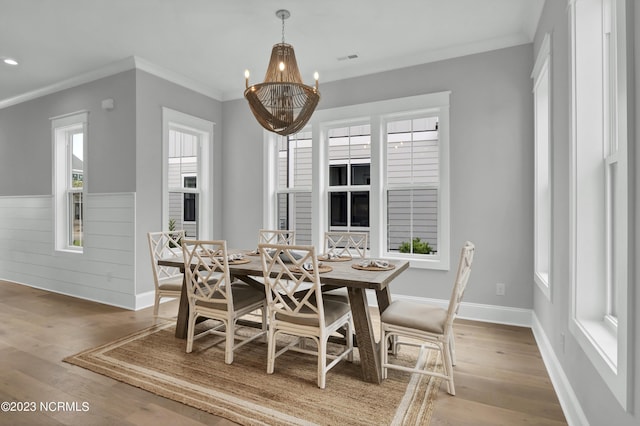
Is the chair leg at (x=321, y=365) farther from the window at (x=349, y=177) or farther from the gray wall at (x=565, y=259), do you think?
the window at (x=349, y=177)

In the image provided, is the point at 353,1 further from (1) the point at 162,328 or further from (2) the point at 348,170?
(1) the point at 162,328

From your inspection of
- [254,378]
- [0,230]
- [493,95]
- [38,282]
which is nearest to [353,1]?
[493,95]

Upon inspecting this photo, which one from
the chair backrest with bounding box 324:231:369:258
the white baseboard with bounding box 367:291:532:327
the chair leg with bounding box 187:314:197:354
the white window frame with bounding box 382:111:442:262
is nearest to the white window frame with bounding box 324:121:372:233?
the white window frame with bounding box 382:111:442:262

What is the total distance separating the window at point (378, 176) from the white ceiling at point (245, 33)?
1.90ft

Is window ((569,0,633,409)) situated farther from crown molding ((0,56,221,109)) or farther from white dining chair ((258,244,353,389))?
crown molding ((0,56,221,109))

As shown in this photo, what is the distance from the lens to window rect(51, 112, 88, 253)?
5.05m

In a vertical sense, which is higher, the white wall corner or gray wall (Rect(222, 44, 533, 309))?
gray wall (Rect(222, 44, 533, 309))

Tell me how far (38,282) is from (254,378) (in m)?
4.65

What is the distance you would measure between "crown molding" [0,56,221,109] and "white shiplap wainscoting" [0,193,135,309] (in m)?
1.51

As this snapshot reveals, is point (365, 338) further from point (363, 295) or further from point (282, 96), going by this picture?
point (282, 96)

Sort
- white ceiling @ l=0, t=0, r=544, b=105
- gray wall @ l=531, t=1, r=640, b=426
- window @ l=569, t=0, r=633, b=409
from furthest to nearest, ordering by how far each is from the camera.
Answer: white ceiling @ l=0, t=0, r=544, b=105, window @ l=569, t=0, r=633, b=409, gray wall @ l=531, t=1, r=640, b=426

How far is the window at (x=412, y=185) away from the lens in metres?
4.14

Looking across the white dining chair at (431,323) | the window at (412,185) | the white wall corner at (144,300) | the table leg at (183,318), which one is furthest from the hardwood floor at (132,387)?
the window at (412,185)

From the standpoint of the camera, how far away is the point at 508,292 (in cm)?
367
